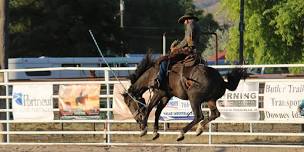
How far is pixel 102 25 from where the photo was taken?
57.2 metres

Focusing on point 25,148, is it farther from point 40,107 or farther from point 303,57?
point 303,57

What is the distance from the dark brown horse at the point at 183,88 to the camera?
42.1ft

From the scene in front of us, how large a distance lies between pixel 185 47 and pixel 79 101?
160 inches

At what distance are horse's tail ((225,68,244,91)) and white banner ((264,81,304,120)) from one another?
1.79m

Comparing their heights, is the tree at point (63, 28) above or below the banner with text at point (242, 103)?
above

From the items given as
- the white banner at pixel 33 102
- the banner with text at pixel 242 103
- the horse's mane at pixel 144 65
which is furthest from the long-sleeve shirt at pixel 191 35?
the white banner at pixel 33 102

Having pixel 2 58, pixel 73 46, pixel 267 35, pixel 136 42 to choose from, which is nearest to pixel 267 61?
pixel 267 35

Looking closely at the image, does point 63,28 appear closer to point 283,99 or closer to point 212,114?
point 283,99

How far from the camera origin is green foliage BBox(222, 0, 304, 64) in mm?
27203

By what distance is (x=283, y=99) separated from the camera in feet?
49.4

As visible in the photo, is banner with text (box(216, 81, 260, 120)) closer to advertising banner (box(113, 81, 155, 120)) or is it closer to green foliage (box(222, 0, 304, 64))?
advertising banner (box(113, 81, 155, 120))

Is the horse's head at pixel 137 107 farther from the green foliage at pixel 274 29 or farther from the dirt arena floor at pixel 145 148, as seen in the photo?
the green foliage at pixel 274 29

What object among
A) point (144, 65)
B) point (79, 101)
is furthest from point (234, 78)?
point (79, 101)

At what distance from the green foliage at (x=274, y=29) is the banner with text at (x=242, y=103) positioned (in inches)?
470
